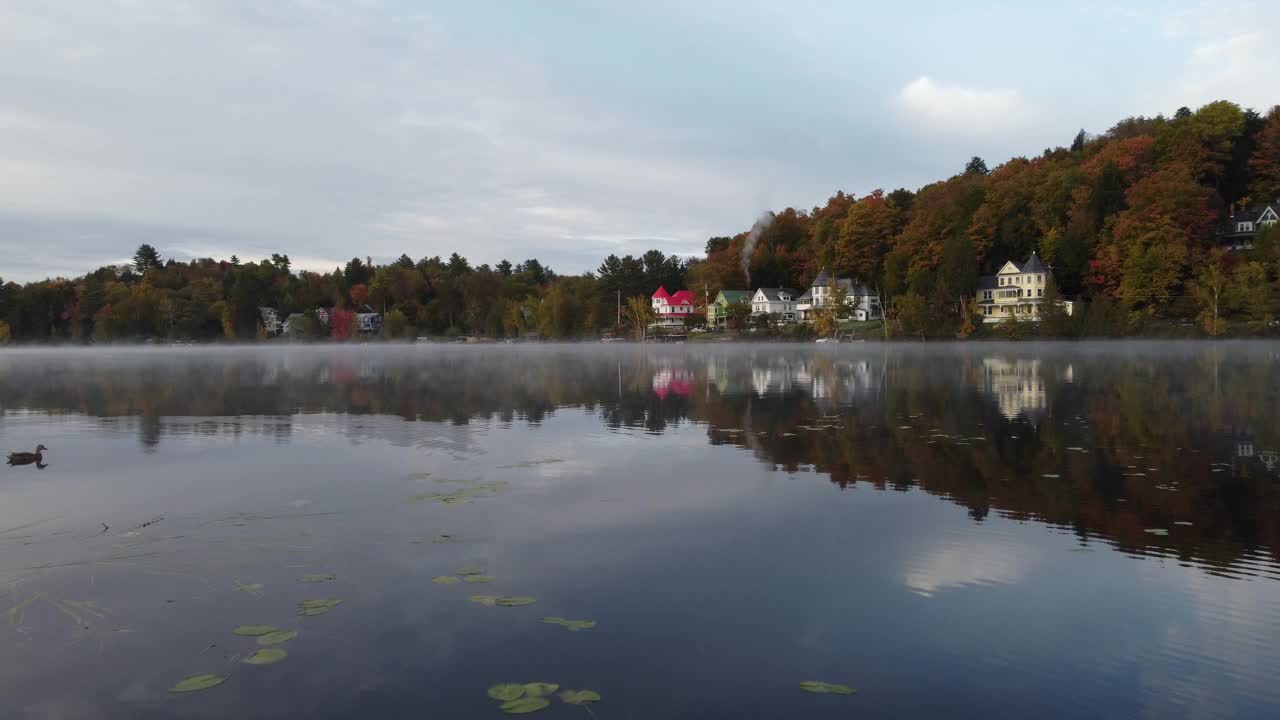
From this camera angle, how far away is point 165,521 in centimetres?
1188

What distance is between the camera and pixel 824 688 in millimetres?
6285

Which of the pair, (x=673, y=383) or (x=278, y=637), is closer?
(x=278, y=637)

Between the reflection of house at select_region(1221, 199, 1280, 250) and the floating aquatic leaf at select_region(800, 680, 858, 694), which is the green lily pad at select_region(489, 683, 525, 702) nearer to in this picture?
the floating aquatic leaf at select_region(800, 680, 858, 694)

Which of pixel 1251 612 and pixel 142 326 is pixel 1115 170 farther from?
pixel 142 326

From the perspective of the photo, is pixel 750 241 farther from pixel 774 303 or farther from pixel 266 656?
pixel 266 656

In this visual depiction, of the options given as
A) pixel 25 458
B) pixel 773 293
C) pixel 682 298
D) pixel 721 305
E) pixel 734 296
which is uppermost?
pixel 682 298

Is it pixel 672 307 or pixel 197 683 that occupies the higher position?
pixel 672 307

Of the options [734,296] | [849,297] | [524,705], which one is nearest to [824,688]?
[524,705]

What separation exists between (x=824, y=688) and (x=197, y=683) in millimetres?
5252

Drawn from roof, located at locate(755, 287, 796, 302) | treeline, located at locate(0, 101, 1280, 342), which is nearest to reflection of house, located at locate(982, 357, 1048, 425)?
treeline, located at locate(0, 101, 1280, 342)

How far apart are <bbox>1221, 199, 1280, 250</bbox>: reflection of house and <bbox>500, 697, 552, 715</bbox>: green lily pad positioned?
483ft

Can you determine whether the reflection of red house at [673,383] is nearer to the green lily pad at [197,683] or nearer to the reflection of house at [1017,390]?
the reflection of house at [1017,390]

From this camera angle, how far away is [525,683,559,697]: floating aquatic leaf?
6.15m

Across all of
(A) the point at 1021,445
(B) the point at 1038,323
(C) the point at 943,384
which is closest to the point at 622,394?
(C) the point at 943,384
